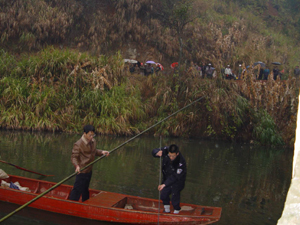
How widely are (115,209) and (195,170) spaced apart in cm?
559

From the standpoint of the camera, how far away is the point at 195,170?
1157cm

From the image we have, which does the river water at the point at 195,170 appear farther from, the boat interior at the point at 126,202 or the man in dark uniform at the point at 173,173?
the man in dark uniform at the point at 173,173

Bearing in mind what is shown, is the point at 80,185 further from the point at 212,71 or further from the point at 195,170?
the point at 212,71

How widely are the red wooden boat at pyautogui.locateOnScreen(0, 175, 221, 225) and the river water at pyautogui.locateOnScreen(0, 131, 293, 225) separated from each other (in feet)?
1.20

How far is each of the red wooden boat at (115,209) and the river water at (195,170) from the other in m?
0.37

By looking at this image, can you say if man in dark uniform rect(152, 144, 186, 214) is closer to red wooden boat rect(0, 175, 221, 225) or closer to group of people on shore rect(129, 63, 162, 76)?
red wooden boat rect(0, 175, 221, 225)

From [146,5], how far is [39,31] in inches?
356

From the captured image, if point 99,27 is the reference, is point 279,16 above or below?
above

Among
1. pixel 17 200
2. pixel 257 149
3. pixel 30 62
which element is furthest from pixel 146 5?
pixel 17 200

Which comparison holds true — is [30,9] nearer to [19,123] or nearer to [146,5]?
[146,5]

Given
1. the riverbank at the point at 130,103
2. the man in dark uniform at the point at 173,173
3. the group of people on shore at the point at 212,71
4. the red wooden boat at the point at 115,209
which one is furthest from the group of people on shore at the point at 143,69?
the man in dark uniform at the point at 173,173

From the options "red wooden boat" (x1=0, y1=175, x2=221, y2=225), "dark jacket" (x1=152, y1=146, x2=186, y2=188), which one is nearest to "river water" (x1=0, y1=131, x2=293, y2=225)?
"red wooden boat" (x1=0, y1=175, x2=221, y2=225)

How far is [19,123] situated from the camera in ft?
54.8

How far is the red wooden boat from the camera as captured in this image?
20.5ft
